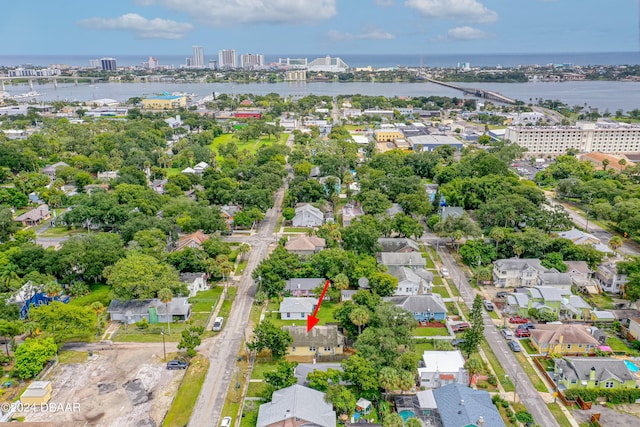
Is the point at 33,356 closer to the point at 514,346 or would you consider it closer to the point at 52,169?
the point at 514,346

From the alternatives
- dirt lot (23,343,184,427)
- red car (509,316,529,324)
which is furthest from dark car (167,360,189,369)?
red car (509,316,529,324)

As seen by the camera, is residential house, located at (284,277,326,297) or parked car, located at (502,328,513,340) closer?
parked car, located at (502,328,513,340)

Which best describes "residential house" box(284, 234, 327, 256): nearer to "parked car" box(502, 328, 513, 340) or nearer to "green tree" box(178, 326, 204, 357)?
"green tree" box(178, 326, 204, 357)

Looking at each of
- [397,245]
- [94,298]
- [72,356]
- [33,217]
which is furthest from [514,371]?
[33,217]

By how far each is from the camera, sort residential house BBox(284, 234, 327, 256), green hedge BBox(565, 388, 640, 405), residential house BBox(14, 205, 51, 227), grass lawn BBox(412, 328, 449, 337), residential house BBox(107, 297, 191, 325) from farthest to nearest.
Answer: residential house BBox(14, 205, 51, 227) → residential house BBox(284, 234, 327, 256) → residential house BBox(107, 297, 191, 325) → grass lawn BBox(412, 328, 449, 337) → green hedge BBox(565, 388, 640, 405)

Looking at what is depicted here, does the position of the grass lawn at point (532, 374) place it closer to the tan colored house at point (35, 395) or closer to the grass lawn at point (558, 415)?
the grass lawn at point (558, 415)

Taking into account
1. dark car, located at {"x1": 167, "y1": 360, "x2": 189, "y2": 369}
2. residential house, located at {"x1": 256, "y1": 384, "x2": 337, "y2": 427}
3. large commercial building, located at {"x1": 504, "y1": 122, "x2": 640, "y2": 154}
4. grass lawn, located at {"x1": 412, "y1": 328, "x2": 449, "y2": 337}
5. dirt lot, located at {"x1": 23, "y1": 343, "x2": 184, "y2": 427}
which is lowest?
dirt lot, located at {"x1": 23, "y1": 343, "x2": 184, "y2": 427}
